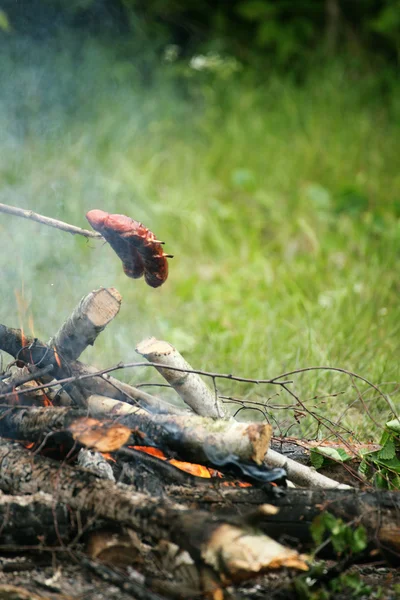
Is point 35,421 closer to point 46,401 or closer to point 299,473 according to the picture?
point 46,401

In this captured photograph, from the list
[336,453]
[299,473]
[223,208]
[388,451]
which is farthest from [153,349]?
[223,208]

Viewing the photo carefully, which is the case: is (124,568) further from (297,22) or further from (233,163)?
(297,22)

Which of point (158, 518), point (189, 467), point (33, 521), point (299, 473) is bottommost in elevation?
point (33, 521)

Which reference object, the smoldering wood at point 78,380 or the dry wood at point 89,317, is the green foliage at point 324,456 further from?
the dry wood at point 89,317

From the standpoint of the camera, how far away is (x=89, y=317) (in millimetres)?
2020

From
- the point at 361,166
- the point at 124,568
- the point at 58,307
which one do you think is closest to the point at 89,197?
the point at 58,307

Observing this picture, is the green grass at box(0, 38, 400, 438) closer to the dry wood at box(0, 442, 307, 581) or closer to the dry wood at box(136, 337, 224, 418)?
the dry wood at box(136, 337, 224, 418)

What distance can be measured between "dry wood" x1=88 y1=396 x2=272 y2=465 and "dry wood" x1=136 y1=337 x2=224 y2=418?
8.3 inches

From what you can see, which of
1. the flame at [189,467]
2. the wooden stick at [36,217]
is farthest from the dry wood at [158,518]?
the wooden stick at [36,217]

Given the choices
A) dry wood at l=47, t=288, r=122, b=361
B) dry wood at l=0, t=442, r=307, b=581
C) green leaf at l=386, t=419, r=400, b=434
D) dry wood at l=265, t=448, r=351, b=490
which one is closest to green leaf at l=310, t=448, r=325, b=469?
dry wood at l=265, t=448, r=351, b=490

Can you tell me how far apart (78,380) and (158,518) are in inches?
23.5

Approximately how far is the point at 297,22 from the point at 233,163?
2305 millimetres

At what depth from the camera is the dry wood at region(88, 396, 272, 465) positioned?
5.69 feet

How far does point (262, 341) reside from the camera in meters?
3.81
